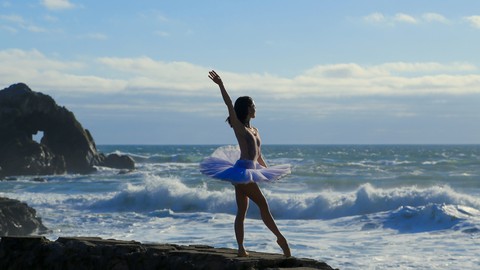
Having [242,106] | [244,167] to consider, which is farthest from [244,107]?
[244,167]

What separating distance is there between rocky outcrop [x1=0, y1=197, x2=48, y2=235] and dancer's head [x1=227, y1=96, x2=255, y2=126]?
46.2ft

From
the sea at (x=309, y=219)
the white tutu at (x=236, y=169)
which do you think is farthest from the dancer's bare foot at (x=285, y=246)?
the sea at (x=309, y=219)

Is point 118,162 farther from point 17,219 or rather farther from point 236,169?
point 236,169

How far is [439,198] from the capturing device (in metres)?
30.0

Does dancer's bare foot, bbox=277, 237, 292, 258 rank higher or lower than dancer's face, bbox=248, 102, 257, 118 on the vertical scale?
lower

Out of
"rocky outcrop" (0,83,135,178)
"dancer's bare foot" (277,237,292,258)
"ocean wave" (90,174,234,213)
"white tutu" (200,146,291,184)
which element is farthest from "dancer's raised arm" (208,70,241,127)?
"rocky outcrop" (0,83,135,178)

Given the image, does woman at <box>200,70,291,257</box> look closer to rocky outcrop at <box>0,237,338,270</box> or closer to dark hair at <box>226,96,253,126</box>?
dark hair at <box>226,96,253,126</box>

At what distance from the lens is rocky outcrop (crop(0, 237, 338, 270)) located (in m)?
7.63

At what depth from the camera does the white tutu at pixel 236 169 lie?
7660 mm

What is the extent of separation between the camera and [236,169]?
305 inches

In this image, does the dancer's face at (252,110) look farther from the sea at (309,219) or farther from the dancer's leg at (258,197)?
the sea at (309,219)

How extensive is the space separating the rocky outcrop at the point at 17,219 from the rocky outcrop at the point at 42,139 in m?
34.7

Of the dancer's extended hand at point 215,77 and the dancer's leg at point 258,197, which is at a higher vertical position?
the dancer's extended hand at point 215,77

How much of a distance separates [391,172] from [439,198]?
2239 centimetres
